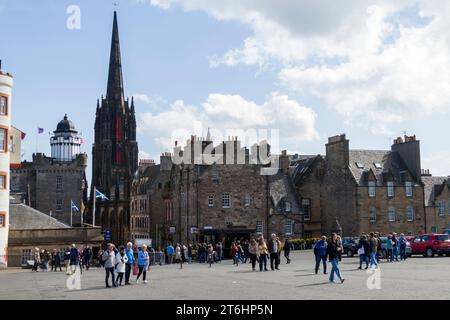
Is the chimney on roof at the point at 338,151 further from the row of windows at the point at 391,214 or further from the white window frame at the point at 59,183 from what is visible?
the white window frame at the point at 59,183

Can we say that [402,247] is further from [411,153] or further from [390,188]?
[411,153]

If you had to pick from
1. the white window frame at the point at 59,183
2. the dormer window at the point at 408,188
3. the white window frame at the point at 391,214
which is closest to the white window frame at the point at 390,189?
the white window frame at the point at 391,214

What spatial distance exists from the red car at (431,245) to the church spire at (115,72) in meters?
94.7

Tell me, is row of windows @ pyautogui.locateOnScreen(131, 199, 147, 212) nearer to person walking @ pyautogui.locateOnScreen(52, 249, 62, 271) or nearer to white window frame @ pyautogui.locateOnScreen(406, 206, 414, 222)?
white window frame @ pyautogui.locateOnScreen(406, 206, 414, 222)

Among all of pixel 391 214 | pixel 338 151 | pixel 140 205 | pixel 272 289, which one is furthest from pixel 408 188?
pixel 272 289

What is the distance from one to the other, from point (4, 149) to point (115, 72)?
85.1m

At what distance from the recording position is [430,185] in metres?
66.2

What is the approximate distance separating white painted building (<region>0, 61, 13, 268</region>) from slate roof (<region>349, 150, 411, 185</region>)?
102ft

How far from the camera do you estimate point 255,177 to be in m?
59.6

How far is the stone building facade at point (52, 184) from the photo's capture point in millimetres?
84188

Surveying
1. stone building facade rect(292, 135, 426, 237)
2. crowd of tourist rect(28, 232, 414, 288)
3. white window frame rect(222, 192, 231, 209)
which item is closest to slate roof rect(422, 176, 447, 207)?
stone building facade rect(292, 135, 426, 237)
